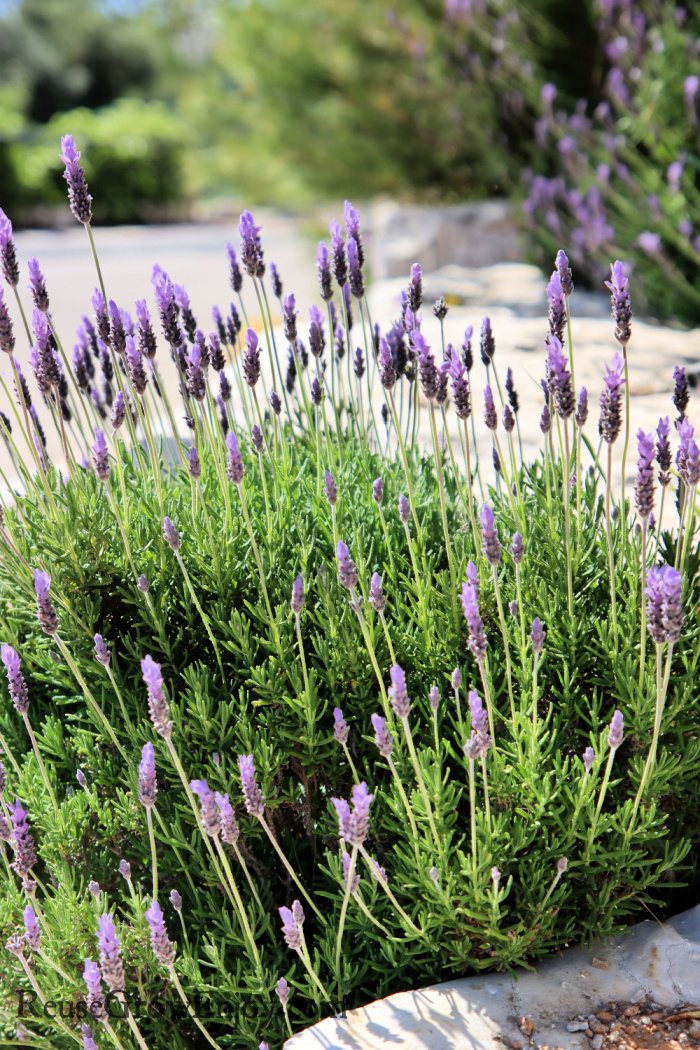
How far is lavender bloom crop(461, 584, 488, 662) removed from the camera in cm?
137

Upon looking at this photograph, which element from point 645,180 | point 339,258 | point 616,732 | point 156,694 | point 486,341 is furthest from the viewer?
point 645,180

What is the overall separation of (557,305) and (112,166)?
72.0 ft

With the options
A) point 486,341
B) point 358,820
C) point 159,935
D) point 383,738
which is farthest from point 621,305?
point 159,935

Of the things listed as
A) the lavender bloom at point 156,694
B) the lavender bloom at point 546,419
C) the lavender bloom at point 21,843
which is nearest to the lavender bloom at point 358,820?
the lavender bloom at point 156,694

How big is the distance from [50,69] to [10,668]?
3729cm

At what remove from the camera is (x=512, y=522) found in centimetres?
206

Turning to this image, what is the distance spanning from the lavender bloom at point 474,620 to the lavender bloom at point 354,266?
0.92 m

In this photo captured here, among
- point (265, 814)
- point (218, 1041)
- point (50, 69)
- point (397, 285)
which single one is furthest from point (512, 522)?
point (50, 69)

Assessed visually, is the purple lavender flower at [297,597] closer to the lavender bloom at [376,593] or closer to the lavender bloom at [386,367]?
the lavender bloom at [376,593]

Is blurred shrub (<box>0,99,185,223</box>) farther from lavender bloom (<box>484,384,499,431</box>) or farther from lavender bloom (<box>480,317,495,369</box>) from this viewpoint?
lavender bloom (<box>484,384,499,431</box>)

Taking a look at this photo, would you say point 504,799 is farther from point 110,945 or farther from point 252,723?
point 110,945

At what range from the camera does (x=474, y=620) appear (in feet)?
4.58

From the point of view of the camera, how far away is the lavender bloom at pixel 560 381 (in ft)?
4.71

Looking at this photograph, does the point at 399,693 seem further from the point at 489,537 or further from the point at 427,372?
the point at 427,372
